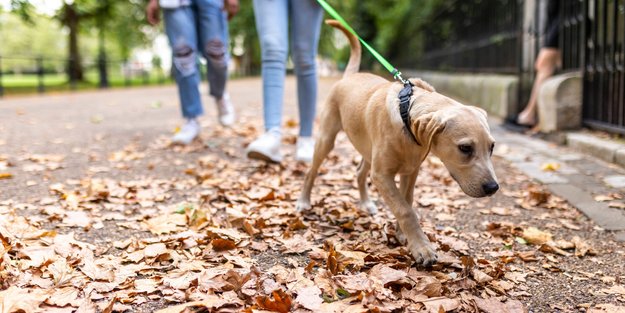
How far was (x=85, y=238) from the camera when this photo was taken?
9.11ft

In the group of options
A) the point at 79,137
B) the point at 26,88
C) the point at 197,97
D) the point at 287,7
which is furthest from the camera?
the point at 26,88

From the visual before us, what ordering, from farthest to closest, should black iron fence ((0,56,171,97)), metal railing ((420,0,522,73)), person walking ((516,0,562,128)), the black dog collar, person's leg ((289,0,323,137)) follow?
1. black iron fence ((0,56,171,97))
2. metal railing ((420,0,522,73))
3. person walking ((516,0,562,128))
4. person's leg ((289,0,323,137))
5. the black dog collar

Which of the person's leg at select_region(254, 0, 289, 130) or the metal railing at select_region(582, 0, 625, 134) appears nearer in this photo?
the person's leg at select_region(254, 0, 289, 130)

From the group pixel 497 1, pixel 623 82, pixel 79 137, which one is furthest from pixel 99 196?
pixel 497 1

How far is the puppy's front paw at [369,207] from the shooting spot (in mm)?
3316

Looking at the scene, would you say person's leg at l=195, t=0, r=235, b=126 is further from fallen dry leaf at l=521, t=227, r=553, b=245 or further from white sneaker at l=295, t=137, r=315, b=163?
fallen dry leaf at l=521, t=227, r=553, b=245

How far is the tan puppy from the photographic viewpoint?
2.22 meters

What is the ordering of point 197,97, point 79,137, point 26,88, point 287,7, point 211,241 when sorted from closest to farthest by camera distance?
point 211,241
point 287,7
point 197,97
point 79,137
point 26,88

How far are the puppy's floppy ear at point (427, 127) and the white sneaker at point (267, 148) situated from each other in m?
2.06

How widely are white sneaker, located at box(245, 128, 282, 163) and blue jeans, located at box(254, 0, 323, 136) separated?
0.08 m

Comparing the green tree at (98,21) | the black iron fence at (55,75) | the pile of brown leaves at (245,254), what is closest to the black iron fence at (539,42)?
the pile of brown leaves at (245,254)

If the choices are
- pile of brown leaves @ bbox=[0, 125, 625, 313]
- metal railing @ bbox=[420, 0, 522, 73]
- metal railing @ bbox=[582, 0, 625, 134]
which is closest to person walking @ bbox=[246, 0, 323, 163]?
pile of brown leaves @ bbox=[0, 125, 625, 313]

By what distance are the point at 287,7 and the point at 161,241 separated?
2.43m

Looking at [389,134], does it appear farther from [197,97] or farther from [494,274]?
[197,97]
